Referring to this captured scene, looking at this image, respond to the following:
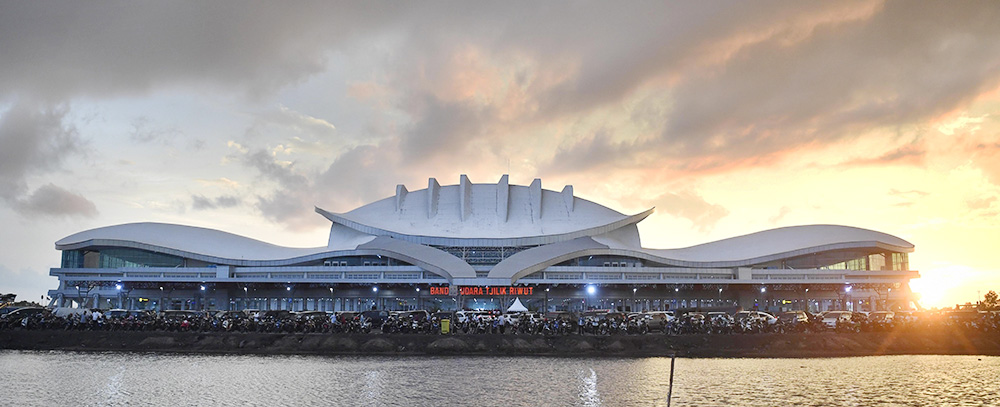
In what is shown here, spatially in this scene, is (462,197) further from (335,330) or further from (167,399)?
(167,399)

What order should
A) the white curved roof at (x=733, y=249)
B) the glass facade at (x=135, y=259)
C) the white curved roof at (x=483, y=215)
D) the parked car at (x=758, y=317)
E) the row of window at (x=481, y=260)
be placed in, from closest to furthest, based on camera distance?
the parked car at (x=758, y=317)
the white curved roof at (x=733, y=249)
the row of window at (x=481, y=260)
the glass facade at (x=135, y=259)
the white curved roof at (x=483, y=215)

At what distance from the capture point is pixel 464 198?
8875 cm

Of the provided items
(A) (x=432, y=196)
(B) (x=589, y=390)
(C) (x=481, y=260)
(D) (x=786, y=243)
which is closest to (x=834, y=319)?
(B) (x=589, y=390)

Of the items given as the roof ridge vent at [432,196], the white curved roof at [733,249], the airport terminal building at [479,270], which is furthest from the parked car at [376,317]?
the roof ridge vent at [432,196]

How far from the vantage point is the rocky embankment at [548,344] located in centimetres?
4128

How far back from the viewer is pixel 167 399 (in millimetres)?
27719

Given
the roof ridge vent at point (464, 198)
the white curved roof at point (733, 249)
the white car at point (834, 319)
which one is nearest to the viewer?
the white car at point (834, 319)

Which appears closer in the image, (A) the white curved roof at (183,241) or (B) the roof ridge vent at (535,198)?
(A) the white curved roof at (183,241)

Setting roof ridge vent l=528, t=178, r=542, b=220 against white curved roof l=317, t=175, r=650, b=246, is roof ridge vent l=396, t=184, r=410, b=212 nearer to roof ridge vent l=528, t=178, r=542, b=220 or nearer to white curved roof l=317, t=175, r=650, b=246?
white curved roof l=317, t=175, r=650, b=246

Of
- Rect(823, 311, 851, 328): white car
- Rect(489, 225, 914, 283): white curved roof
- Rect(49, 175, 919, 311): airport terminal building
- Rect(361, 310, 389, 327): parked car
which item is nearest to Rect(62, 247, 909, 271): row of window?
Rect(49, 175, 919, 311): airport terminal building

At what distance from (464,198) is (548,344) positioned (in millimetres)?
48201

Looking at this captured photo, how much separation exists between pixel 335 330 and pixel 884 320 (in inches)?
1344

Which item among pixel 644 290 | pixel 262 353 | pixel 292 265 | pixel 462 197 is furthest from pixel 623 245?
pixel 262 353

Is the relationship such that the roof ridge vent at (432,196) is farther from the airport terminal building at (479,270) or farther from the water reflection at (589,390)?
the water reflection at (589,390)
